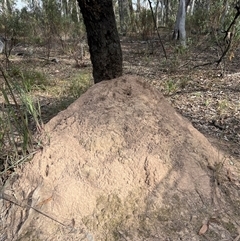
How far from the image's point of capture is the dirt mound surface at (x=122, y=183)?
1.37 metres

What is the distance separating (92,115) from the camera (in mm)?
1779

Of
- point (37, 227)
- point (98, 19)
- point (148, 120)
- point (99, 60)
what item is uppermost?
point (98, 19)

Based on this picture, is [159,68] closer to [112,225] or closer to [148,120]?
[148,120]

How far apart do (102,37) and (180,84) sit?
1.77 meters

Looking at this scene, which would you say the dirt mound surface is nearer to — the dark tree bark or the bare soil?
the bare soil

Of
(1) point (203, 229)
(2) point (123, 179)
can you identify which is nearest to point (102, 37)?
(2) point (123, 179)

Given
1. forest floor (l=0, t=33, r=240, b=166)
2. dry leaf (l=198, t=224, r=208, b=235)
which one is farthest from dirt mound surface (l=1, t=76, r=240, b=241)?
forest floor (l=0, t=33, r=240, b=166)

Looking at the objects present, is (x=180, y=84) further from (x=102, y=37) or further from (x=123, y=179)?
(x=123, y=179)

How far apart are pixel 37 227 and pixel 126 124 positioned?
77cm

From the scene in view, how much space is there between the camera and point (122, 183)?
1523 mm

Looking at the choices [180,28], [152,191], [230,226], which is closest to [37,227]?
[152,191]

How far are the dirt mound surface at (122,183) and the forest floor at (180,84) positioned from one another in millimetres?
705

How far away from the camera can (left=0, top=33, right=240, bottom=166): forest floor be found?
9.03 ft

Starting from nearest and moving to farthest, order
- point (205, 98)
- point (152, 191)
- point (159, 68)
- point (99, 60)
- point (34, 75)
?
point (152, 191) → point (99, 60) → point (205, 98) → point (34, 75) → point (159, 68)
